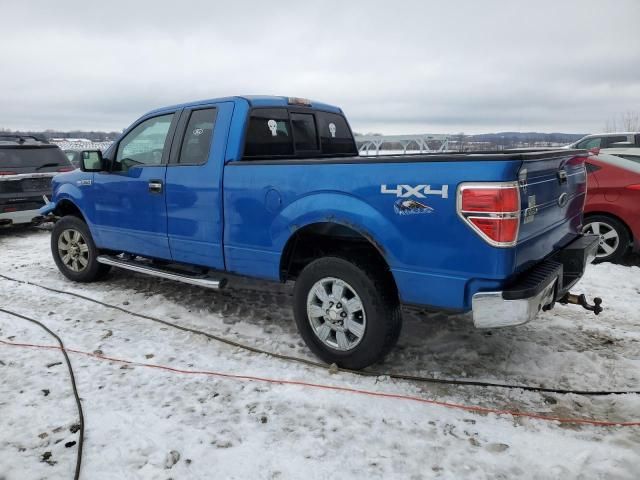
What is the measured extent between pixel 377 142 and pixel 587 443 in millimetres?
9640

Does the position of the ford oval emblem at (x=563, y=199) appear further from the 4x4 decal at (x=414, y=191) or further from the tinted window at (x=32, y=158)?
the tinted window at (x=32, y=158)

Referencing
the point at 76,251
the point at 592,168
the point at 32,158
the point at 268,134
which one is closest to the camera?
the point at 268,134

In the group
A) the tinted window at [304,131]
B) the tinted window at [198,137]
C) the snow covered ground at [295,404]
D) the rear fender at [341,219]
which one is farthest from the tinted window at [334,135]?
the snow covered ground at [295,404]

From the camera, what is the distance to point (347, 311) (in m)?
3.37

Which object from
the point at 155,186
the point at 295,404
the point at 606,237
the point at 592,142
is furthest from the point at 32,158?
the point at 592,142

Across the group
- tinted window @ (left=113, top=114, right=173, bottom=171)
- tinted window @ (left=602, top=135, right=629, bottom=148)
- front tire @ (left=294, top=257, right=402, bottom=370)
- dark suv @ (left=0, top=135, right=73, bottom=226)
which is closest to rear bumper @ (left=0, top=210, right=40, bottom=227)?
dark suv @ (left=0, top=135, right=73, bottom=226)

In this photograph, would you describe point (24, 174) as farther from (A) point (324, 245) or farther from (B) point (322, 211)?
(B) point (322, 211)

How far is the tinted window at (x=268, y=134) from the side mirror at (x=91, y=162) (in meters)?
1.93

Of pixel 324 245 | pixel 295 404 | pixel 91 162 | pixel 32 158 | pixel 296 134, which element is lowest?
pixel 295 404

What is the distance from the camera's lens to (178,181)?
427 cm

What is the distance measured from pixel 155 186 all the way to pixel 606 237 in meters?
5.71

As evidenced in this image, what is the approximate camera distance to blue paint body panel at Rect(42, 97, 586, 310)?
2.78 meters

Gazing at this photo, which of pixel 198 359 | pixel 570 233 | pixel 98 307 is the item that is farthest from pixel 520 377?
pixel 98 307

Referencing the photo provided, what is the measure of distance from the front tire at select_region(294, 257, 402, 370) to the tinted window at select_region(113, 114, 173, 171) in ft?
7.14
